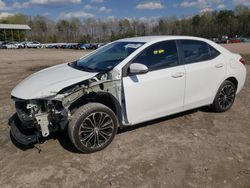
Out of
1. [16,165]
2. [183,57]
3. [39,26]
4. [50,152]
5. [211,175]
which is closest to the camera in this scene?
[211,175]

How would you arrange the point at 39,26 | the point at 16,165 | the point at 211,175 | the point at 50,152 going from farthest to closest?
the point at 39,26 < the point at 50,152 < the point at 16,165 < the point at 211,175

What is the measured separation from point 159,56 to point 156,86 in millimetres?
548

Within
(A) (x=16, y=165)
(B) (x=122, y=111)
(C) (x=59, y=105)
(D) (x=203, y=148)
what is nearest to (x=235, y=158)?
(D) (x=203, y=148)

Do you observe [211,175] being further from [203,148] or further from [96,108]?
[96,108]

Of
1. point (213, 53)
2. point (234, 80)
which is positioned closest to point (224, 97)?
point (234, 80)

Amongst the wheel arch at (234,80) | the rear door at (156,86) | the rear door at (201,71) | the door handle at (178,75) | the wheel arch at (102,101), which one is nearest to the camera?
the wheel arch at (102,101)

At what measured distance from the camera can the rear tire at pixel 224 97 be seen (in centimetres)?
521

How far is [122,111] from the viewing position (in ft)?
13.3

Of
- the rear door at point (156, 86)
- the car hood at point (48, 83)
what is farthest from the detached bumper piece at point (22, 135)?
the rear door at point (156, 86)

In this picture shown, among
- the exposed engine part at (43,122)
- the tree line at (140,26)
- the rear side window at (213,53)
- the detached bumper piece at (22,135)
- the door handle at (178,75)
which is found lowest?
the detached bumper piece at (22,135)

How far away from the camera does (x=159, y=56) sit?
437cm

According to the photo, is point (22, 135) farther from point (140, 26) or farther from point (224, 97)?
point (140, 26)

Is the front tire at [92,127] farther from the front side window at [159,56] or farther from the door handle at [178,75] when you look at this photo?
the door handle at [178,75]

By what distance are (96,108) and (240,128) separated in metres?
2.76
